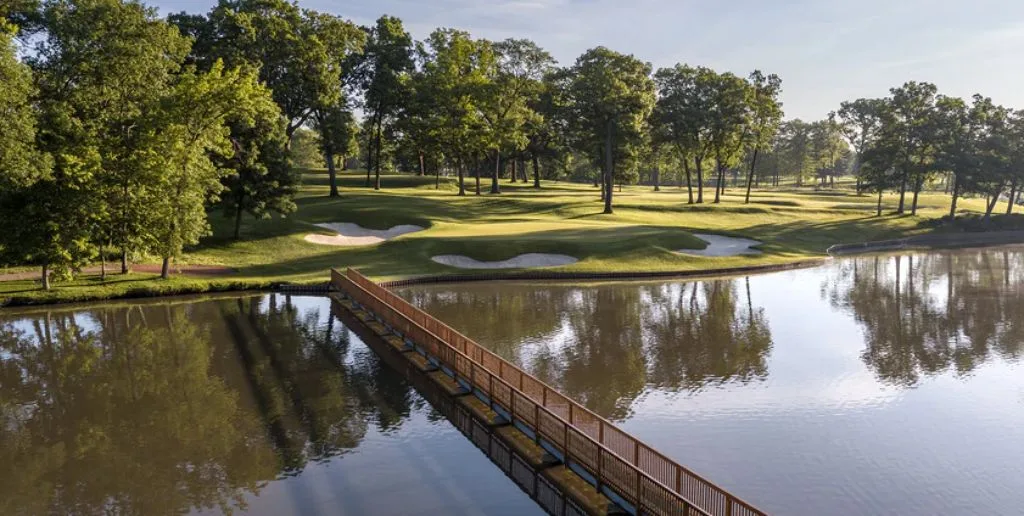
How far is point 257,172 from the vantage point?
53.8 meters

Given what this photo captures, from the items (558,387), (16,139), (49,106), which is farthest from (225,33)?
(558,387)

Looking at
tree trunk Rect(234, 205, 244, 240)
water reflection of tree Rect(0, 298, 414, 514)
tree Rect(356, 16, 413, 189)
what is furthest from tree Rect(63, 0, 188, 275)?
tree Rect(356, 16, 413, 189)

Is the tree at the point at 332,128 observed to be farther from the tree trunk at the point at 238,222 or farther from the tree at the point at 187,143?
the tree at the point at 187,143

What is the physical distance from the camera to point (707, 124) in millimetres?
82938

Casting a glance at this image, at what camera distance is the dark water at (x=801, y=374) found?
54.9 feet

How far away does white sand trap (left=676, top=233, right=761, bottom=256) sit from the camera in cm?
5650

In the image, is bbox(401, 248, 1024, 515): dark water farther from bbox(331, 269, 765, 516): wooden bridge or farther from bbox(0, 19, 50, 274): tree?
bbox(0, 19, 50, 274): tree

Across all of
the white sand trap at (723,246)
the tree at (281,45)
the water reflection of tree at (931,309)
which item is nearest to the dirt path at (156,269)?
the tree at (281,45)

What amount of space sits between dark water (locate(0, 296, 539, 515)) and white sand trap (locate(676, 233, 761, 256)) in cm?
3343

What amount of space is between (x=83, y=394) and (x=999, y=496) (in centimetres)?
2663

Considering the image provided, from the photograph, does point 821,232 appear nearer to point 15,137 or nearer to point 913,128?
point 913,128

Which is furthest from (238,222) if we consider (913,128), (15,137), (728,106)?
(913,128)

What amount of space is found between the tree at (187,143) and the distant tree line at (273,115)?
0.10 meters

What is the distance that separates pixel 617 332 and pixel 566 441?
15298 mm
